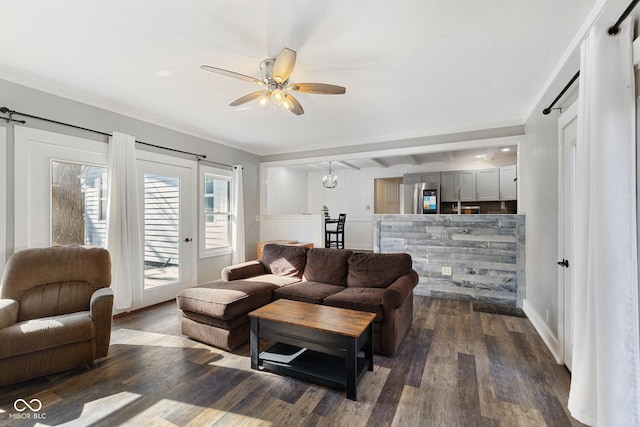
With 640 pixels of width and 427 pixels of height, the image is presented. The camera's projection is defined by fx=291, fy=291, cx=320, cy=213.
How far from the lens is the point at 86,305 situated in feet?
8.97

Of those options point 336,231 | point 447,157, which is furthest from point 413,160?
point 336,231

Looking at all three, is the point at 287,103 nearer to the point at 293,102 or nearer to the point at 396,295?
the point at 293,102

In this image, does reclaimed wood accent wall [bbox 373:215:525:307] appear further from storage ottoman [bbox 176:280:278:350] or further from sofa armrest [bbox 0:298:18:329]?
sofa armrest [bbox 0:298:18:329]

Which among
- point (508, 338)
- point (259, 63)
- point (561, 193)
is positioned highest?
point (259, 63)

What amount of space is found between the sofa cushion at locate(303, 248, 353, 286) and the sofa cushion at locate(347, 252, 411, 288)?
11 cm

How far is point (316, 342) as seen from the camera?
2164 mm

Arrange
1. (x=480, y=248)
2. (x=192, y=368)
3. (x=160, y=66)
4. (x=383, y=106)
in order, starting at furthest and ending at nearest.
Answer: (x=480, y=248) → (x=383, y=106) → (x=160, y=66) → (x=192, y=368)

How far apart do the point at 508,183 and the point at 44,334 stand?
7.82 metres

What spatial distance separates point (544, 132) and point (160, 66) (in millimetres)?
3850

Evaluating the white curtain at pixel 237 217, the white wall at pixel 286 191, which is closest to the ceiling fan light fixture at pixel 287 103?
the white curtain at pixel 237 217

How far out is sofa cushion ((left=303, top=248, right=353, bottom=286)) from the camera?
140 inches

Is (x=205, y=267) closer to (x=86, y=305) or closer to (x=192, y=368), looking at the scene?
(x=86, y=305)

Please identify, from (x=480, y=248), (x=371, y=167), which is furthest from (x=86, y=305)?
(x=371, y=167)

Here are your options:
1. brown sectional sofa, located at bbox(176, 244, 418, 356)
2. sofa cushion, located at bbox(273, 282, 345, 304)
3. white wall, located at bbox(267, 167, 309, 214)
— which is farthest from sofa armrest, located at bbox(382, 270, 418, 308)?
white wall, located at bbox(267, 167, 309, 214)
